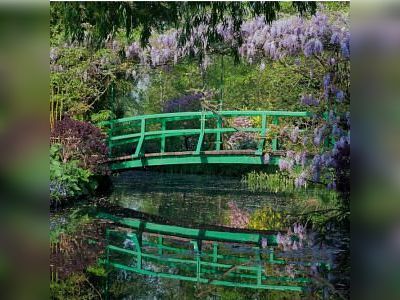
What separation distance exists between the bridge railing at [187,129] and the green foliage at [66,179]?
329mm

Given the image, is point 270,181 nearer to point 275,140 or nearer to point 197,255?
point 275,140

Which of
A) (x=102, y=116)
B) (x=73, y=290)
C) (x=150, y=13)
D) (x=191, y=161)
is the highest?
(x=150, y=13)

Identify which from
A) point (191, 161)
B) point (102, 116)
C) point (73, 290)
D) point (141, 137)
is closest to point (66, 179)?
point (102, 116)

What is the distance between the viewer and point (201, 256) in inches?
151

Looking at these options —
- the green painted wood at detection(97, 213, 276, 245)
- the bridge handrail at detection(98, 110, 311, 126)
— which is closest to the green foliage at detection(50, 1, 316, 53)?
the bridge handrail at detection(98, 110, 311, 126)

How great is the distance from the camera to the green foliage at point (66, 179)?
4.41 meters

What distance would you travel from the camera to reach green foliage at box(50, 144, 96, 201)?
4.41 meters

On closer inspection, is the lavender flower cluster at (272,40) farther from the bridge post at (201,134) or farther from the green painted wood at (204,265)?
the green painted wood at (204,265)

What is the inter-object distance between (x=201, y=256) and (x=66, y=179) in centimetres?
131

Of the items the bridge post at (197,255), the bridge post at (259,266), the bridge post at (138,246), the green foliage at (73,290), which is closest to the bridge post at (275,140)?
the bridge post at (259,266)

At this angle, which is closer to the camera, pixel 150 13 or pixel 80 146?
pixel 150 13
